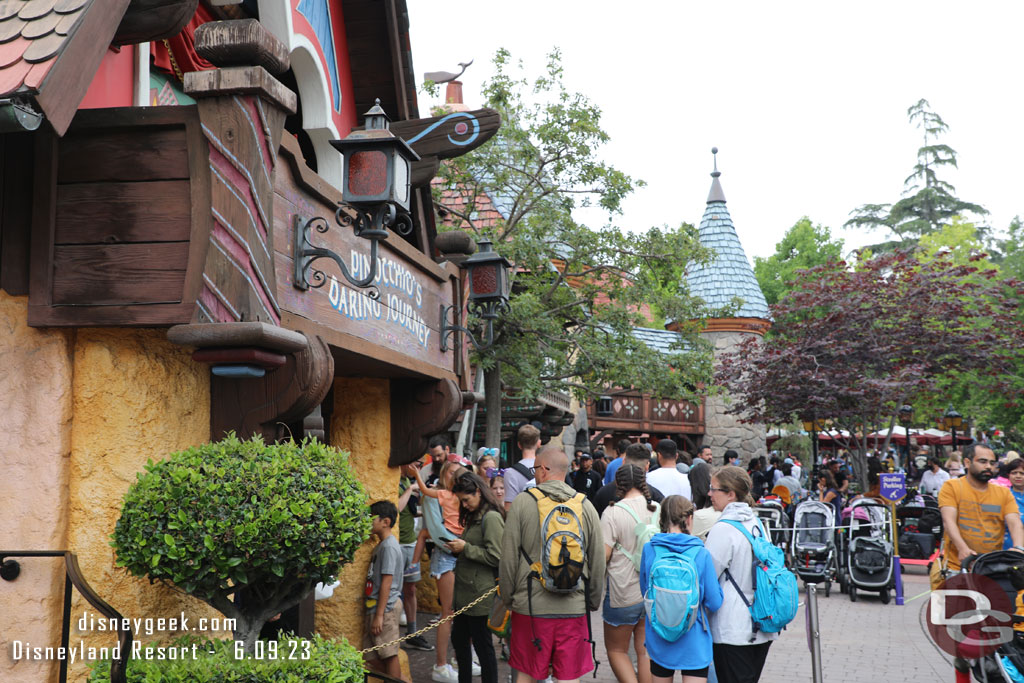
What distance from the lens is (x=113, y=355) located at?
13.4 ft

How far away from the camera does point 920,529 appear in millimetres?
14609

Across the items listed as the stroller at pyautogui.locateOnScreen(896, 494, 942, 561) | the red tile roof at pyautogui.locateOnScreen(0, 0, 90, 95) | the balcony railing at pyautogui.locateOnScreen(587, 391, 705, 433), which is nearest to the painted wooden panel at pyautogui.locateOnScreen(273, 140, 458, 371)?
the red tile roof at pyautogui.locateOnScreen(0, 0, 90, 95)

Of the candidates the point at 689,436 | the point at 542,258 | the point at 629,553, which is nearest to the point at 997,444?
the point at 689,436

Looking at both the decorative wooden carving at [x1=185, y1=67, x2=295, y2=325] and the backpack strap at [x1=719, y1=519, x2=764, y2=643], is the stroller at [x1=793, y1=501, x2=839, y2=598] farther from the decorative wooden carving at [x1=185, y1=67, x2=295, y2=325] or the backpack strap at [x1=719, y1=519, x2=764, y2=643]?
the decorative wooden carving at [x1=185, y1=67, x2=295, y2=325]

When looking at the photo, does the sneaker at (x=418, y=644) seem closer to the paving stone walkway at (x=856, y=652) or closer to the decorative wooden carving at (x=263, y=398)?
the paving stone walkway at (x=856, y=652)

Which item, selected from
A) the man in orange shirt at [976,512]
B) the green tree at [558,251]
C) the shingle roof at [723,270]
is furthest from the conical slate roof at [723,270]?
the man in orange shirt at [976,512]

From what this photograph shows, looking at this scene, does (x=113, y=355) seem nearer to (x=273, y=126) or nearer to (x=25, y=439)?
(x=25, y=439)

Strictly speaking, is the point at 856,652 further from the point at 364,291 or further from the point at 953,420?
the point at 953,420

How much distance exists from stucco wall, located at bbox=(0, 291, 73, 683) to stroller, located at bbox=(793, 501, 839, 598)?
1005 centimetres

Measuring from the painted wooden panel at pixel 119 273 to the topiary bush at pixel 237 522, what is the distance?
0.79 meters

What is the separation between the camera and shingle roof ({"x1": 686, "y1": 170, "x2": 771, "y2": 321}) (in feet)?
110

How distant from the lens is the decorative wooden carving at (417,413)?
23.0ft

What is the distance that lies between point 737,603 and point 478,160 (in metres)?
10.9

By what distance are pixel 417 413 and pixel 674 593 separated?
260cm
